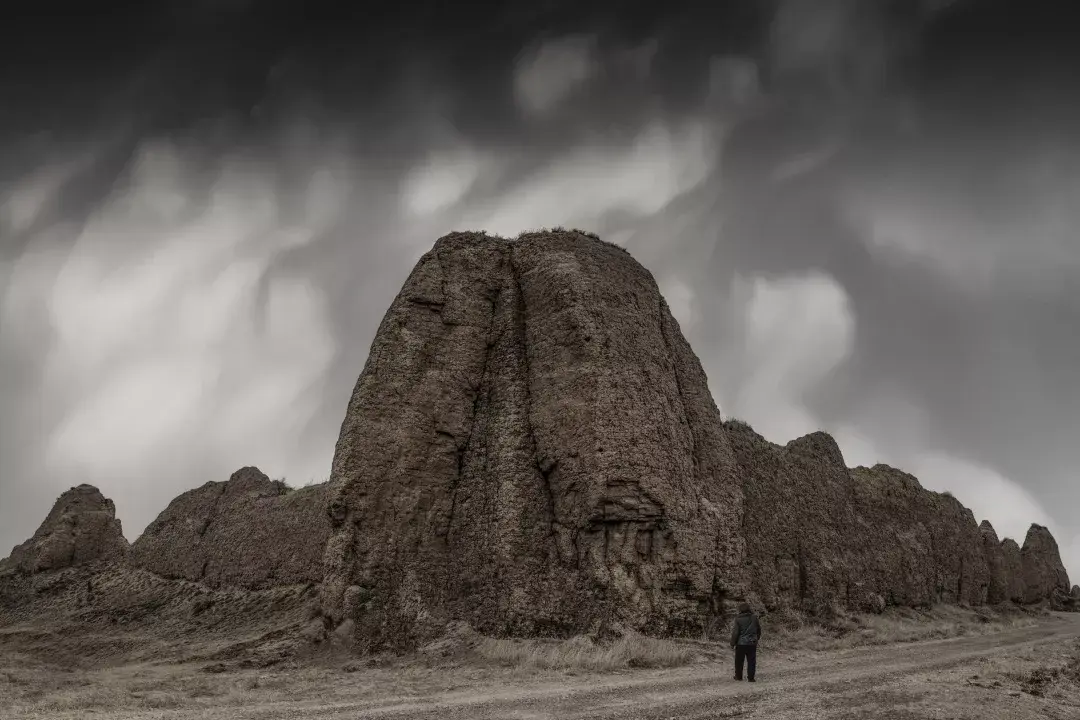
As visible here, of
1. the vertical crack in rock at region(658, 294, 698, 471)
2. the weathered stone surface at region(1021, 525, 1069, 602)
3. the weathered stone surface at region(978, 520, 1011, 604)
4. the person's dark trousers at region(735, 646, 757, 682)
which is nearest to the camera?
the person's dark trousers at region(735, 646, 757, 682)

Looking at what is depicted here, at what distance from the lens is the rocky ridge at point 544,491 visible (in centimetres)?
1647

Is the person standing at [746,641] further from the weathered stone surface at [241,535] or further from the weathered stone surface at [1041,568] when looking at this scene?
the weathered stone surface at [1041,568]

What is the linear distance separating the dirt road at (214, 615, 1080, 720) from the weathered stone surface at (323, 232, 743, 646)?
11.1 ft

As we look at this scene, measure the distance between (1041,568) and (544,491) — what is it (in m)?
40.4

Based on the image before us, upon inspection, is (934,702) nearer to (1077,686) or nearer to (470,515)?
(1077,686)

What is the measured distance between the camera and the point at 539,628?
1606 centimetres

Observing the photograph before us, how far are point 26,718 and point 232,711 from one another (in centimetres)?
270

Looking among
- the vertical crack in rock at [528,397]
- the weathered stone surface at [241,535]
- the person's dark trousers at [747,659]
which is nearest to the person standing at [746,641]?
→ the person's dark trousers at [747,659]

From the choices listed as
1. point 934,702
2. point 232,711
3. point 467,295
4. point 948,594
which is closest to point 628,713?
point 934,702

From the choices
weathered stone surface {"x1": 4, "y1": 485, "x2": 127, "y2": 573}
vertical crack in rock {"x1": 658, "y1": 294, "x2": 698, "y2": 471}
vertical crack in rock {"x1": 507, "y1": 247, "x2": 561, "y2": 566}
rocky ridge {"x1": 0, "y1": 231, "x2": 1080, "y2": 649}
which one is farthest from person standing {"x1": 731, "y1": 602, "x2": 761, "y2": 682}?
weathered stone surface {"x1": 4, "y1": 485, "x2": 127, "y2": 573}

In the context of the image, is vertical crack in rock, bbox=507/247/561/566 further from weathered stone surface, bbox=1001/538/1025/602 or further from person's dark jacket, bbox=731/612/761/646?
weathered stone surface, bbox=1001/538/1025/602

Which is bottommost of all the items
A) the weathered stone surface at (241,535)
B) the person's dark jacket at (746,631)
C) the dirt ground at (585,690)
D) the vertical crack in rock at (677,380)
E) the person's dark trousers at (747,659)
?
the dirt ground at (585,690)

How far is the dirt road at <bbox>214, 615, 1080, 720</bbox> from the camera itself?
936cm

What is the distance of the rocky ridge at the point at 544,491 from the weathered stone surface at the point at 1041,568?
22.3 m
